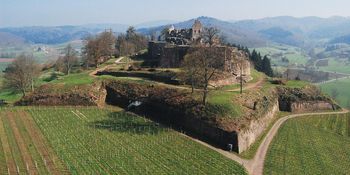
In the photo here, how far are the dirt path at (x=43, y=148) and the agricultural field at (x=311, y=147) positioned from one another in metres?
22.3

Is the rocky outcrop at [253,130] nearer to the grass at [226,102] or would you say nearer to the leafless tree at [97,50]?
the grass at [226,102]

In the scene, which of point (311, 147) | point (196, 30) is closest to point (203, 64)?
point (311, 147)

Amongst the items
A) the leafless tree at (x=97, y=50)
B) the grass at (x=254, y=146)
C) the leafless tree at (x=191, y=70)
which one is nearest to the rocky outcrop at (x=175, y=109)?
the grass at (x=254, y=146)

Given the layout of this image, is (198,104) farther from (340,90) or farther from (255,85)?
(340,90)

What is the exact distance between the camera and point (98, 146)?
159ft

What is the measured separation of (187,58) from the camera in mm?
65188

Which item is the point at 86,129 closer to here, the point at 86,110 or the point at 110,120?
the point at 110,120

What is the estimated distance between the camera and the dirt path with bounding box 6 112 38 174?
133ft

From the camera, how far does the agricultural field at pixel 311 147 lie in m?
47.2

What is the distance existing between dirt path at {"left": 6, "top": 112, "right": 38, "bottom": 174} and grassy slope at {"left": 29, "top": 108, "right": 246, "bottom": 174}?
10.2 feet

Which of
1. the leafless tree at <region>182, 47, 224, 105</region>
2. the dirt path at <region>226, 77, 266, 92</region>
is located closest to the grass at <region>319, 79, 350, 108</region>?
the dirt path at <region>226, 77, 266, 92</region>

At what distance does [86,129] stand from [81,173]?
15.8 m

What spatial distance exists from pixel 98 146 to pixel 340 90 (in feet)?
458

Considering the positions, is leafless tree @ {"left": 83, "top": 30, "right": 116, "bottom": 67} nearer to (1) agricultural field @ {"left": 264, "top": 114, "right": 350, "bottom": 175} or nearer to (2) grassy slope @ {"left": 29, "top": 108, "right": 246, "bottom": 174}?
(2) grassy slope @ {"left": 29, "top": 108, "right": 246, "bottom": 174}
